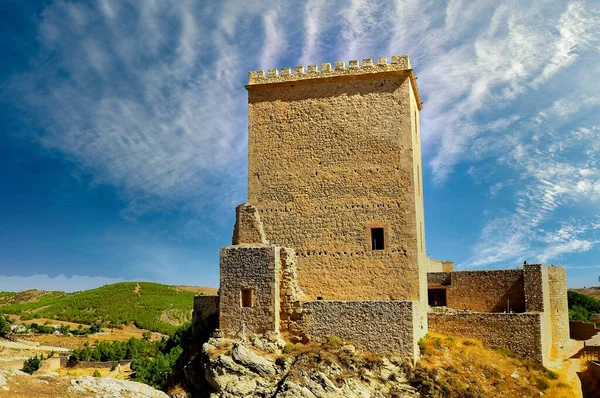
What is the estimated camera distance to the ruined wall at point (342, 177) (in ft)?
61.3

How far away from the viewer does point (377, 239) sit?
1897cm

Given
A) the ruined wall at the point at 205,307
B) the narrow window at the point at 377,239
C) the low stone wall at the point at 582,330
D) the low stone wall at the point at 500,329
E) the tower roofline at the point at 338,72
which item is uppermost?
the tower roofline at the point at 338,72

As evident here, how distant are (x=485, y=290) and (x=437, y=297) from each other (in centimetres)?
190

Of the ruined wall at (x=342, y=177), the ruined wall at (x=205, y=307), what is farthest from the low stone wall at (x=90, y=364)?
the ruined wall at (x=342, y=177)

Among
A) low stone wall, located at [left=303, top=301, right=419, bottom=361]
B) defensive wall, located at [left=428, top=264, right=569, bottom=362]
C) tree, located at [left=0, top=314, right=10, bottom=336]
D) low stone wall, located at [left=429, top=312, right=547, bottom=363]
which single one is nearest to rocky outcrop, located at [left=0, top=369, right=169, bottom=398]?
low stone wall, located at [left=303, top=301, right=419, bottom=361]

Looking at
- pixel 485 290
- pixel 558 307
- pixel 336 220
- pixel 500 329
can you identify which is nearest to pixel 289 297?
pixel 336 220

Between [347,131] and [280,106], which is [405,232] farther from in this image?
[280,106]

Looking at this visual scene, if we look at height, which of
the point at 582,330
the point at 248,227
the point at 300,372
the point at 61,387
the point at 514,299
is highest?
the point at 248,227

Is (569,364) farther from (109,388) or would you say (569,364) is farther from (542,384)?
(109,388)

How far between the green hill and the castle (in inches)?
1760

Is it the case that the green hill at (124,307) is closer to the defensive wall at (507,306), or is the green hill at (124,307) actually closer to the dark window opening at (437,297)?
the dark window opening at (437,297)

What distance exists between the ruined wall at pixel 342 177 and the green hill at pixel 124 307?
4470cm

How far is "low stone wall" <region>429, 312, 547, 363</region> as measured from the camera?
1830 centimetres

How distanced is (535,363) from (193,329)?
12199mm
